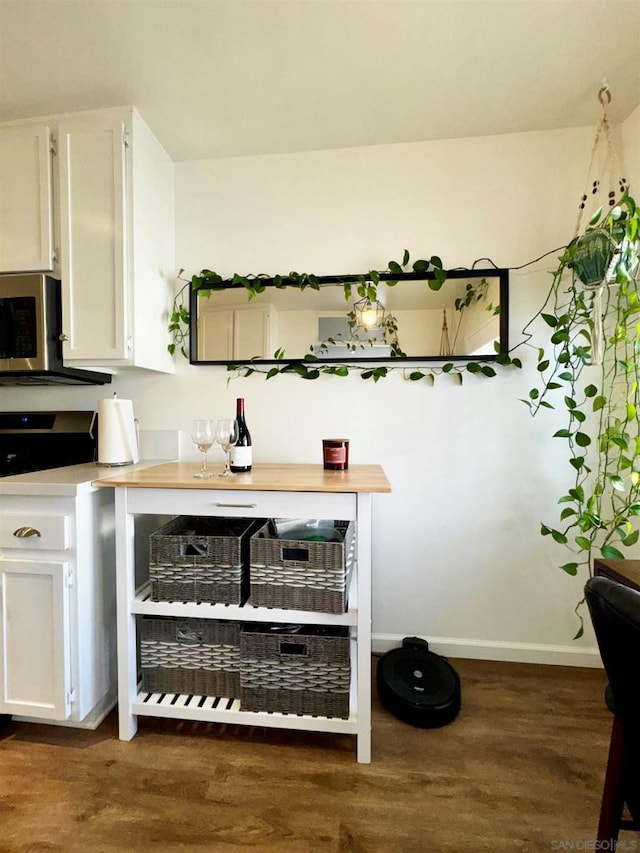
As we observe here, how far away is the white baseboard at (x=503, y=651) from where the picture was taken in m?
1.71

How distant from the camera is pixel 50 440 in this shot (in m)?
1.85

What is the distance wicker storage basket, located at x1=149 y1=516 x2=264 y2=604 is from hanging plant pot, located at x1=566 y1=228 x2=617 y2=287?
5.43 ft

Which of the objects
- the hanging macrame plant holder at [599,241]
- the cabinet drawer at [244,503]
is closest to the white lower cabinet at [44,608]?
the cabinet drawer at [244,503]

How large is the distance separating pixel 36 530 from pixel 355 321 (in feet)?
4.94

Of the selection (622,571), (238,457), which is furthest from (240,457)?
(622,571)

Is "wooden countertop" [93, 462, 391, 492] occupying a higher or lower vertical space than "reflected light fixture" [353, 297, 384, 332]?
lower

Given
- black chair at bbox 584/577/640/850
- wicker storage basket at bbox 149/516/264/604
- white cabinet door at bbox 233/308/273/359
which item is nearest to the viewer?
black chair at bbox 584/577/640/850

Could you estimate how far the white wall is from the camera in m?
1.71

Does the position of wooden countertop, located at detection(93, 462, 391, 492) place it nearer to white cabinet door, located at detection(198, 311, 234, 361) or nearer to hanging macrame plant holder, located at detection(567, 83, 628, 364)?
white cabinet door, located at detection(198, 311, 234, 361)

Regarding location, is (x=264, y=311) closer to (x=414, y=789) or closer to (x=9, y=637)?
(x=9, y=637)

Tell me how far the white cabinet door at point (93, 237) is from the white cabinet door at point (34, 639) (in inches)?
33.8

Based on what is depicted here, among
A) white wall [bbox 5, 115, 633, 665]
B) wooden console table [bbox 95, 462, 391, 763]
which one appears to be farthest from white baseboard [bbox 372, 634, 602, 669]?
wooden console table [bbox 95, 462, 391, 763]

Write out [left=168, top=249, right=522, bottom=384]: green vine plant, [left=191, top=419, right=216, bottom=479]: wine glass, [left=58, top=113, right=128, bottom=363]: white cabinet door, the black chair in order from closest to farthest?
the black chair
[left=191, top=419, right=216, bottom=479]: wine glass
[left=58, top=113, right=128, bottom=363]: white cabinet door
[left=168, top=249, right=522, bottom=384]: green vine plant

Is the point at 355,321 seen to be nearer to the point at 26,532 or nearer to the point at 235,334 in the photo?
the point at 235,334
